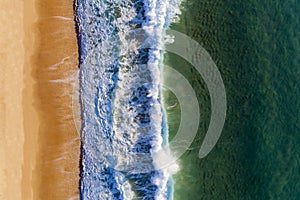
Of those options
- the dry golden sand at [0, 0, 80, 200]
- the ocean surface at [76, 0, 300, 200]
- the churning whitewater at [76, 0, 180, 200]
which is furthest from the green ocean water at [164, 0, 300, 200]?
the dry golden sand at [0, 0, 80, 200]

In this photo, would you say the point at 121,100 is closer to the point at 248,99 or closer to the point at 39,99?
the point at 39,99

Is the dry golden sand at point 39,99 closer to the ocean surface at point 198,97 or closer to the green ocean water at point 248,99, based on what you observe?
the ocean surface at point 198,97

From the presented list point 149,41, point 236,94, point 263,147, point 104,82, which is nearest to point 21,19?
point 104,82

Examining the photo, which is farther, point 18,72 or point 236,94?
point 236,94

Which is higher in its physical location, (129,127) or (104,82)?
(104,82)

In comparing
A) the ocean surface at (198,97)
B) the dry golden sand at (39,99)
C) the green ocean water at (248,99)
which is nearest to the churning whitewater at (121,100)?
the ocean surface at (198,97)

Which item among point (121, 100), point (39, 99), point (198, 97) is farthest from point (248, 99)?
point (39, 99)

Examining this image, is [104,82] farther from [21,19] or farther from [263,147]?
[263,147]
